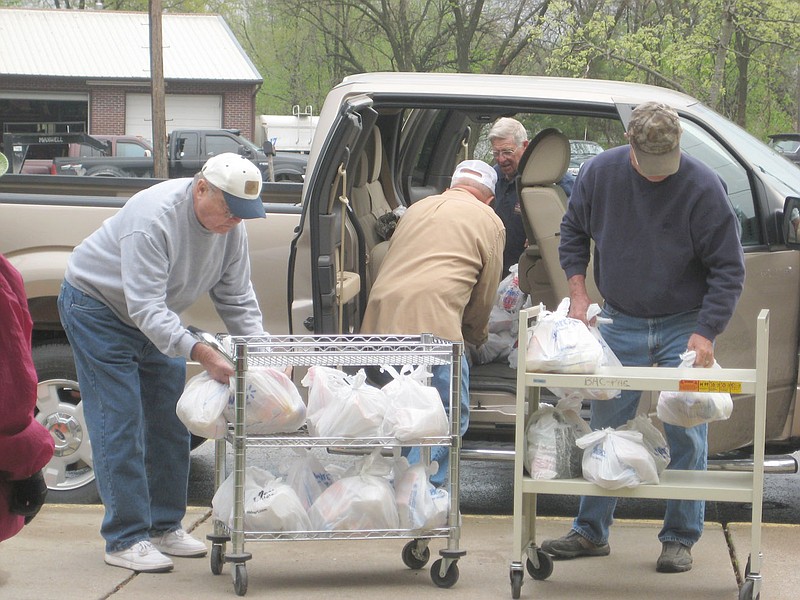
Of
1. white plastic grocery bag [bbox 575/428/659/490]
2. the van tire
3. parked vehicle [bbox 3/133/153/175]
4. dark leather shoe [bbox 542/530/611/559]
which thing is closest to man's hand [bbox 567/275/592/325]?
white plastic grocery bag [bbox 575/428/659/490]

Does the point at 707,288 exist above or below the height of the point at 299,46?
below

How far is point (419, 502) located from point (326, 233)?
1418 mm

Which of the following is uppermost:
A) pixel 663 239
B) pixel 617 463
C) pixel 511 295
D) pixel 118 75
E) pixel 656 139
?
pixel 118 75

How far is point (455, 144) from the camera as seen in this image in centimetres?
795

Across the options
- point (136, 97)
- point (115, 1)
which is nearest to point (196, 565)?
point (136, 97)

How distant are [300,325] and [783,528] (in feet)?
8.09

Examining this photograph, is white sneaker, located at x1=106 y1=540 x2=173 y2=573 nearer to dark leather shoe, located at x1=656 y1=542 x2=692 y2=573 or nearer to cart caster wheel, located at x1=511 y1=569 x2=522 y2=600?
cart caster wheel, located at x1=511 y1=569 x2=522 y2=600

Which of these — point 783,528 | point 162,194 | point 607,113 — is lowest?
point 783,528

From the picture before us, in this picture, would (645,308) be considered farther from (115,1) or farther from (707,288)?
(115,1)

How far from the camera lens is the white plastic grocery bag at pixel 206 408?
4.34 meters

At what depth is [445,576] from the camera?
4.52 metres

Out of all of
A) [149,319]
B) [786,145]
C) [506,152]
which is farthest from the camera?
[786,145]

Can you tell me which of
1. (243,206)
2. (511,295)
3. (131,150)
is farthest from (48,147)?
(243,206)

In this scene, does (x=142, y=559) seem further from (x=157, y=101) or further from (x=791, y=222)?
(x=157, y=101)
